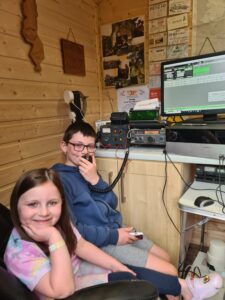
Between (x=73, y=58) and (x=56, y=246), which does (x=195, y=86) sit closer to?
(x=73, y=58)

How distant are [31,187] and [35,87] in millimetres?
→ 918

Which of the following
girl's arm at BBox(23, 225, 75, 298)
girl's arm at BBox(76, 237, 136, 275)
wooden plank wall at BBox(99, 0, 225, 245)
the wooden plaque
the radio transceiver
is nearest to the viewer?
girl's arm at BBox(23, 225, 75, 298)

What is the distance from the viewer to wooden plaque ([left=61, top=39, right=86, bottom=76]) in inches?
69.6

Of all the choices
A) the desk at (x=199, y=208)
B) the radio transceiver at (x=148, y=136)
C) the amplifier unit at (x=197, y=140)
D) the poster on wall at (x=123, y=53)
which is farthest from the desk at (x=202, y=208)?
the poster on wall at (x=123, y=53)

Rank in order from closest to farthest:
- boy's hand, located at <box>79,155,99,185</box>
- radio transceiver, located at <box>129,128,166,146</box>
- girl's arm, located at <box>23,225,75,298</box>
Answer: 1. girl's arm, located at <box>23,225,75,298</box>
2. boy's hand, located at <box>79,155,99,185</box>
3. radio transceiver, located at <box>129,128,166,146</box>

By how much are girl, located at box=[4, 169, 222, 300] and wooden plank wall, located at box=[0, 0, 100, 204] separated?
0.60 m

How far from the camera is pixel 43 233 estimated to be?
792 millimetres

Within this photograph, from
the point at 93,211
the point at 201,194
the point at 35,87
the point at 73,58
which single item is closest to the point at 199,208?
the point at 201,194

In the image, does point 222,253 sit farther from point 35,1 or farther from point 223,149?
point 35,1

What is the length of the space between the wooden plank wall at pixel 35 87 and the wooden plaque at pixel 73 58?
41mm

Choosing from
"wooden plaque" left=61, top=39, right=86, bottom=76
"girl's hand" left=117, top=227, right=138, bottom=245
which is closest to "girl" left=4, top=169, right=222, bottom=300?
"girl's hand" left=117, top=227, right=138, bottom=245

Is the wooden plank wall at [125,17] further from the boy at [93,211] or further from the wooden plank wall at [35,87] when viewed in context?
the boy at [93,211]

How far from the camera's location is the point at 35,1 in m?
1.49

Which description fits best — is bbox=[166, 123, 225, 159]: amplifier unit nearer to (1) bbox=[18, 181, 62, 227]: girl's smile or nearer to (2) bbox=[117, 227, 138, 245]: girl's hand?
(2) bbox=[117, 227, 138, 245]: girl's hand
